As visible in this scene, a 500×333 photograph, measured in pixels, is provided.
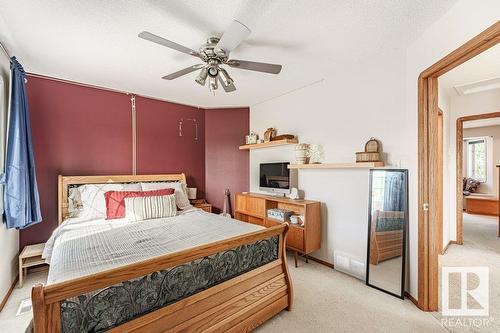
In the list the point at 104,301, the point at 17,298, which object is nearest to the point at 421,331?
the point at 104,301

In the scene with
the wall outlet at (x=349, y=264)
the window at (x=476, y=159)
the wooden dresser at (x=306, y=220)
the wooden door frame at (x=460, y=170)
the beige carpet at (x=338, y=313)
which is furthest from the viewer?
the window at (x=476, y=159)

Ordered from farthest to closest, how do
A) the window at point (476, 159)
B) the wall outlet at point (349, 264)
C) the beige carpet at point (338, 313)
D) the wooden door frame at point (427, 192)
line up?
the window at point (476, 159)
the wall outlet at point (349, 264)
the wooden door frame at point (427, 192)
the beige carpet at point (338, 313)

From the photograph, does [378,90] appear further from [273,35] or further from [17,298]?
[17,298]

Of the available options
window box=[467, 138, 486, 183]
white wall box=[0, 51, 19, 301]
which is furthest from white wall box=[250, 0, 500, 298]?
window box=[467, 138, 486, 183]

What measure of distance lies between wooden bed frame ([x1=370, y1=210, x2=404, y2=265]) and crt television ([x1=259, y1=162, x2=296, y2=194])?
130 centimetres

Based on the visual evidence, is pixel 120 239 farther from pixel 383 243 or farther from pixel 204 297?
pixel 383 243

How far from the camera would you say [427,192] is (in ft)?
7.14

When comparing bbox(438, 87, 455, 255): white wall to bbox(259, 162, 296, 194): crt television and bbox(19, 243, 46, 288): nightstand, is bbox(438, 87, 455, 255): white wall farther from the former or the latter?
bbox(19, 243, 46, 288): nightstand

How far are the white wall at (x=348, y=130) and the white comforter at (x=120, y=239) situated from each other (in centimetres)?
131

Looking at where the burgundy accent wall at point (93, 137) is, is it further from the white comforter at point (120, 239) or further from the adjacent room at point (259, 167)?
the white comforter at point (120, 239)

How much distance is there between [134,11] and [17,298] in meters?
3.02

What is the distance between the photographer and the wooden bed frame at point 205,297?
42.1 inches

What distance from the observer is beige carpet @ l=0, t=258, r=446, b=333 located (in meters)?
1.94

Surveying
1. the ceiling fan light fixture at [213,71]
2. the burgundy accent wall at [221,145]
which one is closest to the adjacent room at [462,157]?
the ceiling fan light fixture at [213,71]
